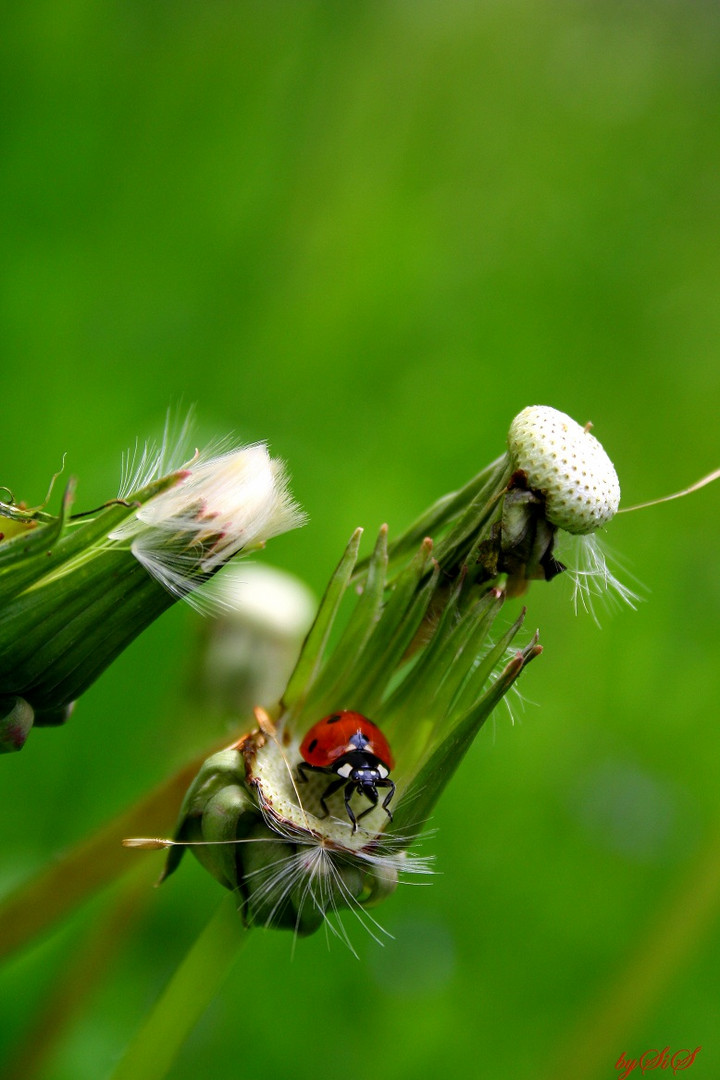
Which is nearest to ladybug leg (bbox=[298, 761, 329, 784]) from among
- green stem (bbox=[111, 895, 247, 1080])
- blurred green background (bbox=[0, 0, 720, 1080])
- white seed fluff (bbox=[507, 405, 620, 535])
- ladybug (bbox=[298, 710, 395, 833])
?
ladybug (bbox=[298, 710, 395, 833])

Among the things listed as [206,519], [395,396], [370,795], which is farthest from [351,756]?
[395,396]

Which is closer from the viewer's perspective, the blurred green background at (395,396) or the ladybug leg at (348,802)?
the ladybug leg at (348,802)

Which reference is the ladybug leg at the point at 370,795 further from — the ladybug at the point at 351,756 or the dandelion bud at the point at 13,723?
the dandelion bud at the point at 13,723

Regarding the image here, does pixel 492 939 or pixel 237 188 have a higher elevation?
pixel 237 188

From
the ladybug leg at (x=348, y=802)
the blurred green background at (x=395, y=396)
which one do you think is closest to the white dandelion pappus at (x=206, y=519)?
the ladybug leg at (x=348, y=802)

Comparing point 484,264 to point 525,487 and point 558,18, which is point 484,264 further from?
point 525,487

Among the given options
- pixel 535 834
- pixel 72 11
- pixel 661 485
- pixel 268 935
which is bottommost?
pixel 268 935

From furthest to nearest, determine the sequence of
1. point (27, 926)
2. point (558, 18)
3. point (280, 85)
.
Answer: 1. point (558, 18)
2. point (280, 85)
3. point (27, 926)

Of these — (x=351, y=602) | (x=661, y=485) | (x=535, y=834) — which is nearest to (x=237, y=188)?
(x=351, y=602)
